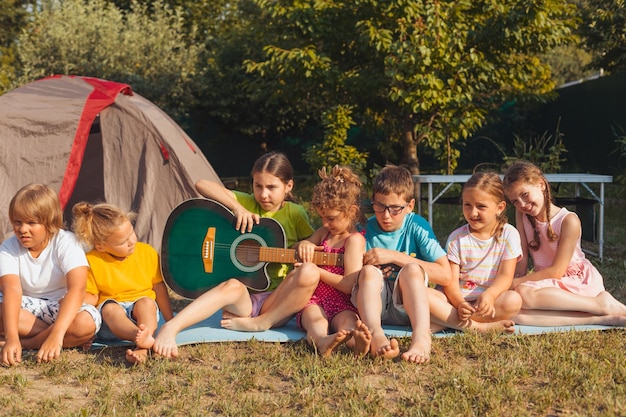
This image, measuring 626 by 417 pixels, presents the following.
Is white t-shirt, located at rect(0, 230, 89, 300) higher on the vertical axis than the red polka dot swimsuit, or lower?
higher

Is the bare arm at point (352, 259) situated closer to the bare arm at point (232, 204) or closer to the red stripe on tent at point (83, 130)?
the bare arm at point (232, 204)

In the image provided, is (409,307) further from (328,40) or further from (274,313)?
(328,40)

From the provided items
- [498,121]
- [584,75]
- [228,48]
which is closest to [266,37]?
[228,48]

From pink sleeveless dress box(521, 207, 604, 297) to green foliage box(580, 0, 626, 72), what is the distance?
323 inches

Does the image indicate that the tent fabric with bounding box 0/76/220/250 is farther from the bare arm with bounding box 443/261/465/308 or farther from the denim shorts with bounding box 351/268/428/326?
the bare arm with bounding box 443/261/465/308

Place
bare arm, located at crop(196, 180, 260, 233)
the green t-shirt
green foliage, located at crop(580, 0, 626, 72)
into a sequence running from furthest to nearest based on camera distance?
green foliage, located at crop(580, 0, 626, 72) → the green t-shirt → bare arm, located at crop(196, 180, 260, 233)

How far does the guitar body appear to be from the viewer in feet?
11.5

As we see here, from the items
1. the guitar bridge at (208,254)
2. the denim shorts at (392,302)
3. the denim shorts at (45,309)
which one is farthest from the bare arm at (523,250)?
the denim shorts at (45,309)

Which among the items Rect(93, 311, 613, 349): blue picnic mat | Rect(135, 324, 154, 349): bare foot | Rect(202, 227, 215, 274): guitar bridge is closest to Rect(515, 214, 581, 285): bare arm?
Rect(93, 311, 613, 349): blue picnic mat

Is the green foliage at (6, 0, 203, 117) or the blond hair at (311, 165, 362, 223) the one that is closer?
the blond hair at (311, 165, 362, 223)

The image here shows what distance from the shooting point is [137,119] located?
5465 millimetres

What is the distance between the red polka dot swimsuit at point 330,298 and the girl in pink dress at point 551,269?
0.89 metres

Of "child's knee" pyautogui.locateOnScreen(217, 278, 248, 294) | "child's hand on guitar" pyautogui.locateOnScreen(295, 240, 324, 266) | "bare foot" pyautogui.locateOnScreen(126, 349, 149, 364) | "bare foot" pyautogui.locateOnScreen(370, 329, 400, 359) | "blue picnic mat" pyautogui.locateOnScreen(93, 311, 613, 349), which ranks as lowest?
"blue picnic mat" pyautogui.locateOnScreen(93, 311, 613, 349)

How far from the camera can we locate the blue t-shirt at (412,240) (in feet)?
10.9
